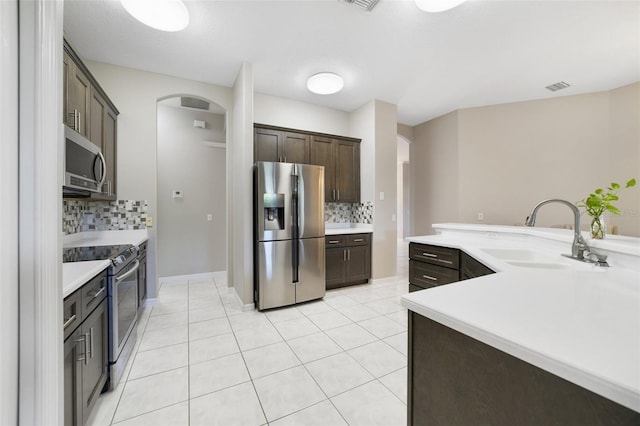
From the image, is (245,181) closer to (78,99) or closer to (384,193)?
(78,99)

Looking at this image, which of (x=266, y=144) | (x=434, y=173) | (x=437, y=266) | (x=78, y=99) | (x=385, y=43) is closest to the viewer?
(x=78, y=99)

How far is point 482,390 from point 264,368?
1647 millimetres

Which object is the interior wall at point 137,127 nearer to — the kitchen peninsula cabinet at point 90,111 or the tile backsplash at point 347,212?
the kitchen peninsula cabinet at point 90,111

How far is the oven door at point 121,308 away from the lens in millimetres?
1654

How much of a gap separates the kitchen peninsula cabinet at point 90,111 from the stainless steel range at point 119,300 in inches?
26.6

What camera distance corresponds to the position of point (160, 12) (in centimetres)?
201

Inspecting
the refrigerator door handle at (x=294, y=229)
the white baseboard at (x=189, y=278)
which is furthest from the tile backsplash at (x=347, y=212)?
the white baseboard at (x=189, y=278)

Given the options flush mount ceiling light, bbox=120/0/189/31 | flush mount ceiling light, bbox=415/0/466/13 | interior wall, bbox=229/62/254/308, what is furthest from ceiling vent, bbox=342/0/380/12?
interior wall, bbox=229/62/254/308

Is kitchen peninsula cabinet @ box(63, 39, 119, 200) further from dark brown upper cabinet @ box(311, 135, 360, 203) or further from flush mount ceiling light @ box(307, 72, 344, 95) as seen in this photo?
dark brown upper cabinet @ box(311, 135, 360, 203)

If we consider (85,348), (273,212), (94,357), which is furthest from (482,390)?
(273,212)

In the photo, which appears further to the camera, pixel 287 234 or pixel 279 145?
pixel 279 145

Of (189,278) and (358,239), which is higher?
(358,239)

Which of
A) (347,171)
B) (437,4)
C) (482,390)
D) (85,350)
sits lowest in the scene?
(85,350)

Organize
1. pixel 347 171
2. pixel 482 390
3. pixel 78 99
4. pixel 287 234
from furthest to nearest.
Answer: pixel 347 171
pixel 287 234
pixel 78 99
pixel 482 390
